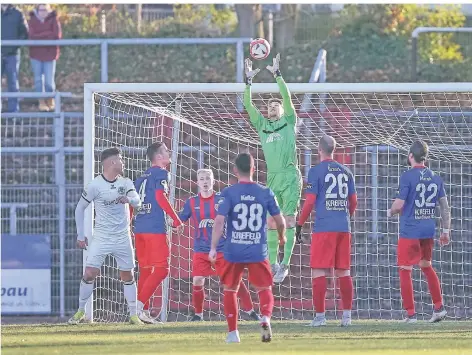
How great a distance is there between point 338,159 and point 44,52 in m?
5.54

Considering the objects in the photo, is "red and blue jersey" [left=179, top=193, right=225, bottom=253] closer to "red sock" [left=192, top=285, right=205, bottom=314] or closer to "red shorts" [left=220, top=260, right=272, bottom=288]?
"red sock" [left=192, top=285, right=205, bottom=314]

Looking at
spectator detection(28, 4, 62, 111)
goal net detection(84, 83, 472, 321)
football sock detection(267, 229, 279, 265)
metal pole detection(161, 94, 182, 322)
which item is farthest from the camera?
spectator detection(28, 4, 62, 111)

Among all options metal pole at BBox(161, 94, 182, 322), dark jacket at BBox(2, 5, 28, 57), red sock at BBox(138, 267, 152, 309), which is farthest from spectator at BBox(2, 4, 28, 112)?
red sock at BBox(138, 267, 152, 309)

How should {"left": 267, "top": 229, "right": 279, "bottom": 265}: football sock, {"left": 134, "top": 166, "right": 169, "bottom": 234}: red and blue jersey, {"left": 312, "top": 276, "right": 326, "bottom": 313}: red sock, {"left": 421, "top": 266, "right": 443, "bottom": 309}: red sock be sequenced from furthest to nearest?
1. {"left": 267, "top": 229, "right": 279, "bottom": 265}: football sock
2. {"left": 134, "top": 166, "right": 169, "bottom": 234}: red and blue jersey
3. {"left": 421, "top": 266, "right": 443, "bottom": 309}: red sock
4. {"left": 312, "top": 276, "right": 326, "bottom": 313}: red sock

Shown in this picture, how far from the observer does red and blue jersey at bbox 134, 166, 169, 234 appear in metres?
13.9

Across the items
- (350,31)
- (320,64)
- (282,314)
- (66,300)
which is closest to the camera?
(282,314)

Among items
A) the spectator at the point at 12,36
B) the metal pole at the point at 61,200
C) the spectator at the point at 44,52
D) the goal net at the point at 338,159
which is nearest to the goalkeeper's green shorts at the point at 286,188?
the goal net at the point at 338,159

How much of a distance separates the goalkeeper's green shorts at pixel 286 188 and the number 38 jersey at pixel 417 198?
114 centimetres

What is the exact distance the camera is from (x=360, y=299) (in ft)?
57.3

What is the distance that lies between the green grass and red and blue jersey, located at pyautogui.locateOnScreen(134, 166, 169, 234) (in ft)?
3.33

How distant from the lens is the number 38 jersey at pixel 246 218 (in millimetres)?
11266

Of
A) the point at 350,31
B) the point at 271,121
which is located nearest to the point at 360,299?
the point at 271,121

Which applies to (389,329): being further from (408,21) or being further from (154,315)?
(408,21)

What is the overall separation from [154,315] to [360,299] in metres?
2.72
